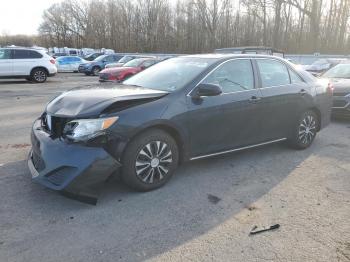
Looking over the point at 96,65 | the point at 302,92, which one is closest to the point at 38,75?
the point at 96,65

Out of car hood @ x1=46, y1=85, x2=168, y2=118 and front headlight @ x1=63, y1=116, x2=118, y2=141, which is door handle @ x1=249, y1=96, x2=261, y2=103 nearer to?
car hood @ x1=46, y1=85, x2=168, y2=118

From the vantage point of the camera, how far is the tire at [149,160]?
4.00 m

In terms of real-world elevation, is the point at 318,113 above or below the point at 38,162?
above

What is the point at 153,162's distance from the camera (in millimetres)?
4191

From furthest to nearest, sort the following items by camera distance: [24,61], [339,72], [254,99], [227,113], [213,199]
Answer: [24,61] → [339,72] → [254,99] → [227,113] → [213,199]

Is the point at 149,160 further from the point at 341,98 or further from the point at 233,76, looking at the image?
the point at 341,98

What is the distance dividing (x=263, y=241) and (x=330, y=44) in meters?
43.9

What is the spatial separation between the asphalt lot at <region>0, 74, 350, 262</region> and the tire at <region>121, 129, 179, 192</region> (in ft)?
0.50

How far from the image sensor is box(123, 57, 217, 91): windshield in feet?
15.5

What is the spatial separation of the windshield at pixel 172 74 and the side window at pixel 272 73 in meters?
0.93

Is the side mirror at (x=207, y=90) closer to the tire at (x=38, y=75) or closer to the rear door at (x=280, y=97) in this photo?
the rear door at (x=280, y=97)

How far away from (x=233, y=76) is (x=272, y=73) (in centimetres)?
94

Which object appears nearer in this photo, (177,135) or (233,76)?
(177,135)

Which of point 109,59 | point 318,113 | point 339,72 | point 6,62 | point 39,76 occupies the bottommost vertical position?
point 318,113
